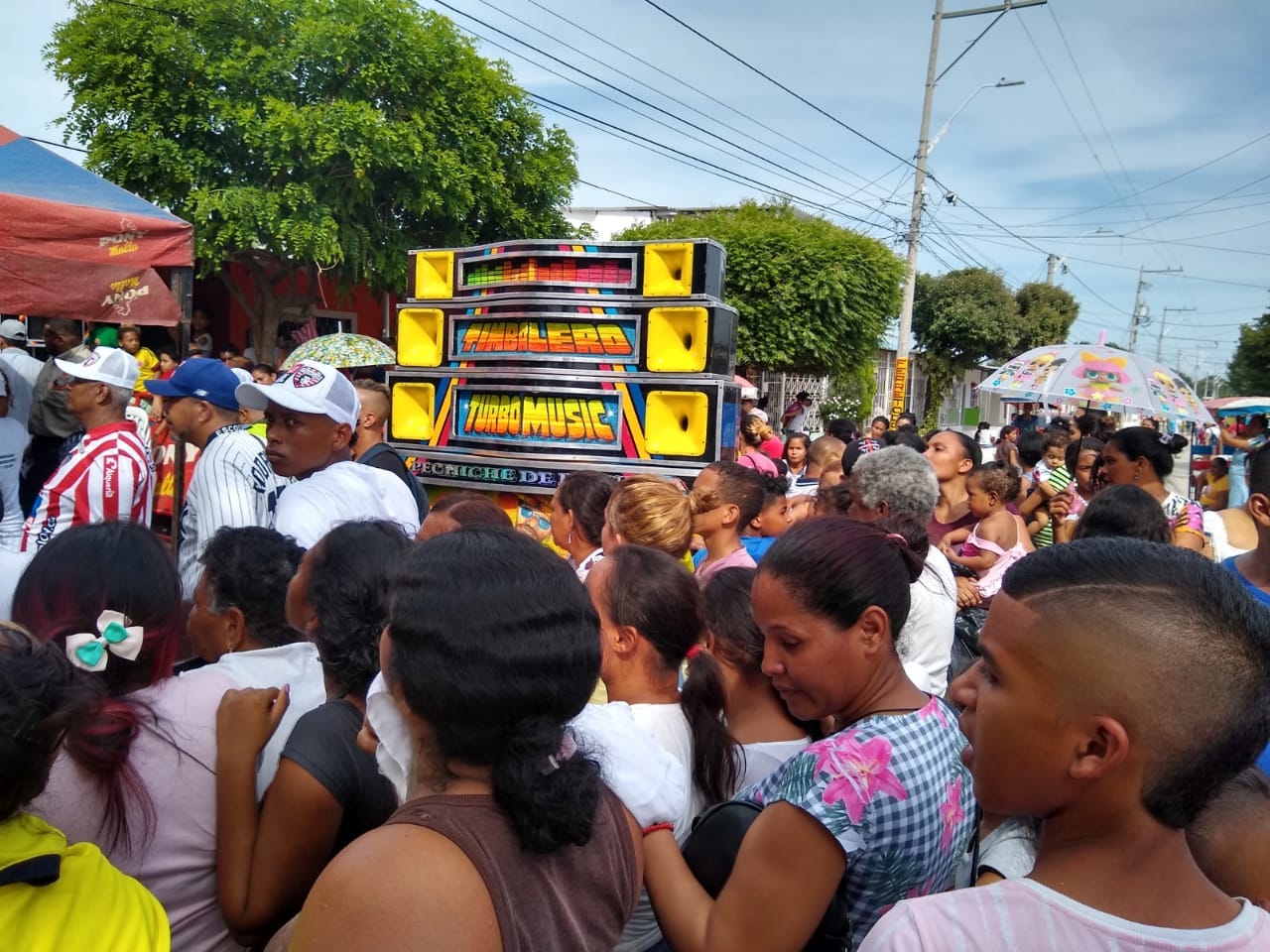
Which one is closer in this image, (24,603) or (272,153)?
(24,603)

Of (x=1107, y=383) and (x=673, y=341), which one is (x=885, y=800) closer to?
(x=673, y=341)

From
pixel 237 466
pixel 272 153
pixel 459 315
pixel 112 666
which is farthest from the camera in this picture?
pixel 272 153

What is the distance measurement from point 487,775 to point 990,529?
375 cm

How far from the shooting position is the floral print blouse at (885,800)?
4.76 feet

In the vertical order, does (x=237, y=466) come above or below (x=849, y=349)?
below

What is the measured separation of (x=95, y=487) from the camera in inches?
140

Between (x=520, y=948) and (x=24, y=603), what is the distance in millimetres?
1368

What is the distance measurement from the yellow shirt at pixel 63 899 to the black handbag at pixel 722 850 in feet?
2.91

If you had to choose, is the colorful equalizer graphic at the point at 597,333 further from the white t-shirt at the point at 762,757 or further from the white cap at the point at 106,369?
the white t-shirt at the point at 762,757

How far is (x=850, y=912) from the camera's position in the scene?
1529 millimetres

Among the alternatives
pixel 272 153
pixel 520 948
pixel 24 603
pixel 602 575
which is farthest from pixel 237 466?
pixel 272 153

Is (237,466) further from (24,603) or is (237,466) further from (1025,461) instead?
(1025,461)

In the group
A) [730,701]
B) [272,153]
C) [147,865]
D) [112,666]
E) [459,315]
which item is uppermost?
[272,153]

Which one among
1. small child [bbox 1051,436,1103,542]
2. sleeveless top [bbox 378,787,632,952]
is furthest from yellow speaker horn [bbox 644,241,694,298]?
sleeveless top [bbox 378,787,632,952]
